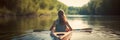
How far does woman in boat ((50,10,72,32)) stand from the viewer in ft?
18.6

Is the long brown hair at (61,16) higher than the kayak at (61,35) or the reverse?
higher

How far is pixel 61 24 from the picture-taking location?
5.79 m

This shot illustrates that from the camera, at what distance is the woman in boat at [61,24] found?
5672mm

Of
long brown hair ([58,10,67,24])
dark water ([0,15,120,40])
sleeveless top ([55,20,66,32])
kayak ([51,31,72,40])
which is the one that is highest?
long brown hair ([58,10,67,24])

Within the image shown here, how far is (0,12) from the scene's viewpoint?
837 inches

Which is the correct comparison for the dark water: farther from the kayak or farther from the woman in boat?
the kayak

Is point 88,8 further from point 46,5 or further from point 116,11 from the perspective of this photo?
point 46,5

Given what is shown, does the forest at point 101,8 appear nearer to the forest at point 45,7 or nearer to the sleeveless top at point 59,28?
the forest at point 45,7

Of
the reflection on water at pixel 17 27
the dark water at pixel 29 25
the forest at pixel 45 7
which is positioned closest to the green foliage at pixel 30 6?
the forest at pixel 45 7

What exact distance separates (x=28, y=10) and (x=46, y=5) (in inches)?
159

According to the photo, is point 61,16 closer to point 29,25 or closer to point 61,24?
point 61,24

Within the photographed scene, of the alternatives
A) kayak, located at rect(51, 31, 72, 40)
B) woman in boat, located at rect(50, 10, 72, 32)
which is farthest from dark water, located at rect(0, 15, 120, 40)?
kayak, located at rect(51, 31, 72, 40)

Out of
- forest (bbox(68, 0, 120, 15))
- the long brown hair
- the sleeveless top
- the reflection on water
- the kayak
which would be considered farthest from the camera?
forest (bbox(68, 0, 120, 15))

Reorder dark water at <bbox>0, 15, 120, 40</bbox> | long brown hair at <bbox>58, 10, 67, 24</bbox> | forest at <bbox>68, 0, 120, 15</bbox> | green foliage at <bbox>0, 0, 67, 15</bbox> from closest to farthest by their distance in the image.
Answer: long brown hair at <bbox>58, 10, 67, 24</bbox> → dark water at <bbox>0, 15, 120, 40</bbox> → green foliage at <bbox>0, 0, 67, 15</bbox> → forest at <bbox>68, 0, 120, 15</bbox>
